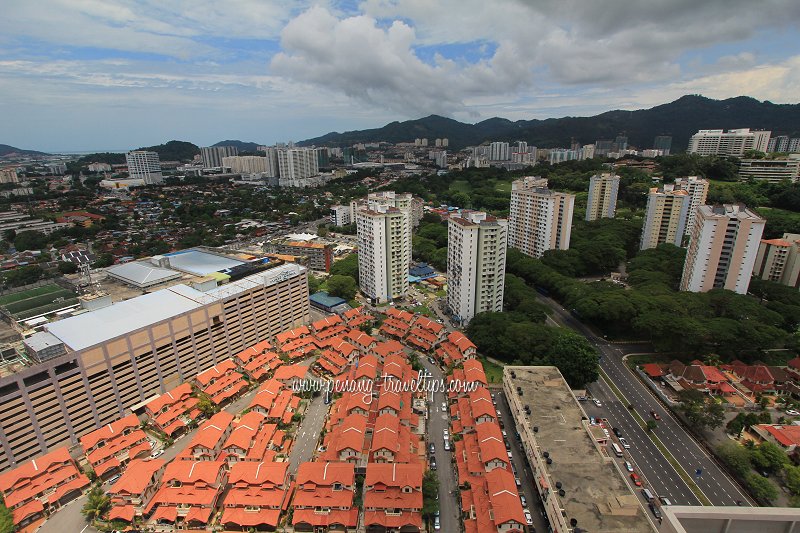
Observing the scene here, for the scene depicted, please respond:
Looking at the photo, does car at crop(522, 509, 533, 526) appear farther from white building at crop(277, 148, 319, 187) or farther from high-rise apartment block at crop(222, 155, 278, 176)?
high-rise apartment block at crop(222, 155, 278, 176)

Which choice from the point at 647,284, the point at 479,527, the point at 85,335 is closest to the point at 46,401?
the point at 85,335

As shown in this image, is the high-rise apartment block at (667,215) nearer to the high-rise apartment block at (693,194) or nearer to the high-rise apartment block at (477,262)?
the high-rise apartment block at (693,194)

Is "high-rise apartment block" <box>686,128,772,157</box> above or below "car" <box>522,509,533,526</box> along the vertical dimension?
above

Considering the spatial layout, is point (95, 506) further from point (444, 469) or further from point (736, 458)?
point (736, 458)

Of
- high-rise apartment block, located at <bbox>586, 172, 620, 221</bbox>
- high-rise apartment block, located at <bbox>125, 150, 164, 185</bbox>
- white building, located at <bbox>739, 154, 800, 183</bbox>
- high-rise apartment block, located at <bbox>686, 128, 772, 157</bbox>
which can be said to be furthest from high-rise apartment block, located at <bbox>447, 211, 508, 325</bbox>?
high-rise apartment block, located at <bbox>125, 150, 164, 185</bbox>

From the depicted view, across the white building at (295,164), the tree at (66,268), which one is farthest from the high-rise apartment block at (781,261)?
the white building at (295,164)

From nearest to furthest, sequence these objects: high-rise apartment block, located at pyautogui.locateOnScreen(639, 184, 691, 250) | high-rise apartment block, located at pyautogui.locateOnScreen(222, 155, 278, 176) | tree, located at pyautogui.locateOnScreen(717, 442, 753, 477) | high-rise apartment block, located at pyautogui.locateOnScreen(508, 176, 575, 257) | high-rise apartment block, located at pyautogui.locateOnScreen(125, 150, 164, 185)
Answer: tree, located at pyautogui.locateOnScreen(717, 442, 753, 477)
high-rise apartment block, located at pyautogui.locateOnScreen(639, 184, 691, 250)
high-rise apartment block, located at pyautogui.locateOnScreen(508, 176, 575, 257)
high-rise apartment block, located at pyautogui.locateOnScreen(125, 150, 164, 185)
high-rise apartment block, located at pyautogui.locateOnScreen(222, 155, 278, 176)

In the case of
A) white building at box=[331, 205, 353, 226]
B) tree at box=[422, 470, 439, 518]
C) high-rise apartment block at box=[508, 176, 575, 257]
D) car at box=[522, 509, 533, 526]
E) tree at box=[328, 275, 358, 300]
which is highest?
high-rise apartment block at box=[508, 176, 575, 257]
